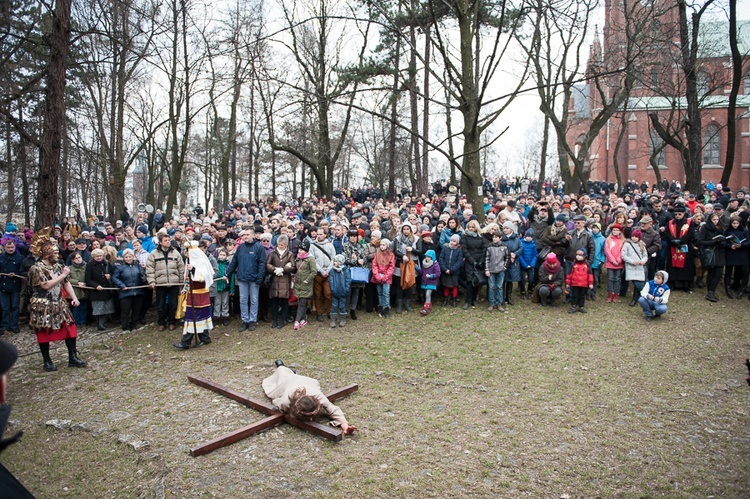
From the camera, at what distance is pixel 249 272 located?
33.0 ft

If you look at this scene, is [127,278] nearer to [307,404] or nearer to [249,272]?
[249,272]

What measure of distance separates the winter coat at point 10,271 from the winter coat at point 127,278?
6.45ft

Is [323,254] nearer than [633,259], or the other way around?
[323,254]

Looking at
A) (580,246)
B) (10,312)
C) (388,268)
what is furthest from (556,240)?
(10,312)

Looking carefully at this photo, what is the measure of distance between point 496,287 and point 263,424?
21.4ft

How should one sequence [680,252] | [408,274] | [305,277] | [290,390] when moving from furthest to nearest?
[680,252] < [408,274] < [305,277] < [290,390]

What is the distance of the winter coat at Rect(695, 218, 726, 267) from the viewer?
35.6 ft

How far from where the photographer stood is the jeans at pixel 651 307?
9438 millimetres

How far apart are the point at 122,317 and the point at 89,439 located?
206 inches

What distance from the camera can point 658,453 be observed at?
5.05 m

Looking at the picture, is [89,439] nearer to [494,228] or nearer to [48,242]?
[48,242]

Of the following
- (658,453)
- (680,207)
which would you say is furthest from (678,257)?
(658,453)

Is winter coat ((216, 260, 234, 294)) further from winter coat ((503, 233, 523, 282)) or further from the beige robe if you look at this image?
winter coat ((503, 233, 523, 282))

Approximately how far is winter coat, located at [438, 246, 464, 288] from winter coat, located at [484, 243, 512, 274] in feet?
1.89
